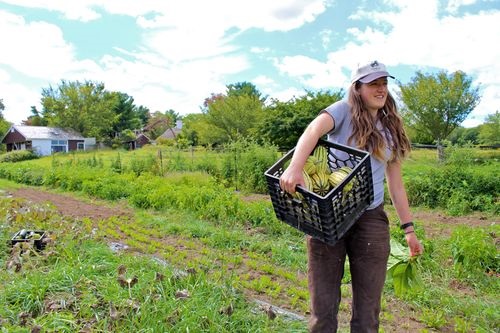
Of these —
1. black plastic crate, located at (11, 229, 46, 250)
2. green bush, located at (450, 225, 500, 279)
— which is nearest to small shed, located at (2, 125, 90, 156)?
black plastic crate, located at (11, 229, 46, 250)

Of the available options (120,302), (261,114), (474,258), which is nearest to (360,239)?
(120,302)

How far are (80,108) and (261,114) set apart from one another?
25.5 meters

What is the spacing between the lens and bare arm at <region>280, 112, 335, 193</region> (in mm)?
1853

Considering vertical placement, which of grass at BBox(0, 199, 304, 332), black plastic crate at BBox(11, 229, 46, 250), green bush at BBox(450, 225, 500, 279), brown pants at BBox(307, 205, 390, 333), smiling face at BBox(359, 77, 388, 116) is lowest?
green bush at BBox(450, 225, 500, 279)

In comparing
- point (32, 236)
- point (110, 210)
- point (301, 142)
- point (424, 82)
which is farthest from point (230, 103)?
point (301, 142)

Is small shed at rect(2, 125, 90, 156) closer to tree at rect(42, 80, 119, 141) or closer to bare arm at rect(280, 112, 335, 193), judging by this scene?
tree at rect(42, 80, 119, 141)

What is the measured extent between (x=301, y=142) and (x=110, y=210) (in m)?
7.54

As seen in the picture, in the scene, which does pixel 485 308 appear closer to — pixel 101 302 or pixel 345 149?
pixel 345 149

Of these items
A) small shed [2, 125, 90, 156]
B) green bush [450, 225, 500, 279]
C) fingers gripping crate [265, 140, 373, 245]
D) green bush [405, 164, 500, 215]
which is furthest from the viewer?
small shed [2, 125, 90, 156]

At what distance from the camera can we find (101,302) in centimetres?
270

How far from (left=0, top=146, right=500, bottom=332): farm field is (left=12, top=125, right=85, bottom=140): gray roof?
39225mm

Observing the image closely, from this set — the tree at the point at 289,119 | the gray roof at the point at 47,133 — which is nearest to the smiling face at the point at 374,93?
the tree at the point at 289,119

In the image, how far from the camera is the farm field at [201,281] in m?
2.56

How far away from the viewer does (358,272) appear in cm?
215
